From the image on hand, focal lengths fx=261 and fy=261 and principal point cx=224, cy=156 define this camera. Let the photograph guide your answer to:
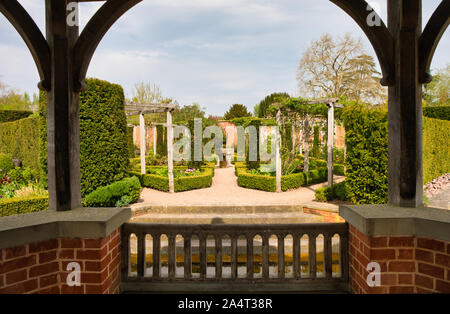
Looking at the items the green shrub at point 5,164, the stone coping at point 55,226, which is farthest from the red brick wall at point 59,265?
the green shrub at point 5,164

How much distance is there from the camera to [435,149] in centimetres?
960

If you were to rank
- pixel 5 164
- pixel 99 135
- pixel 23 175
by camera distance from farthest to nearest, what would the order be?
1. pixel 5 164
2. pixel 23 175
3. pixel 99 135

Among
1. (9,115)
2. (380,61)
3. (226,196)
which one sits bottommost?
(226,196)

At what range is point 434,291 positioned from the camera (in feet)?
6.46

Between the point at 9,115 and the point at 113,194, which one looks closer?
the point at 113,194

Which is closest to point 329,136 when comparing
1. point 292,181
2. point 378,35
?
point 292,181

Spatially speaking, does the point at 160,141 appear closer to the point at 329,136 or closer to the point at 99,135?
the point at 99,135

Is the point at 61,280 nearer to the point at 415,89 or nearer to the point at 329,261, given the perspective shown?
the point at 329,261

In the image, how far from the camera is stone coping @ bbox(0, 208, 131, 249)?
184cm

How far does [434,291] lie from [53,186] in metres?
3.18

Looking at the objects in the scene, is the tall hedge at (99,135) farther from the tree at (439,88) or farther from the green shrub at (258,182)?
the tree at (439,88)

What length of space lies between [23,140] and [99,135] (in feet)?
26.1

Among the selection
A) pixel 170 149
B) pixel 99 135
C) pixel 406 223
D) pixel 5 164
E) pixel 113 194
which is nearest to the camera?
pixel 406 223

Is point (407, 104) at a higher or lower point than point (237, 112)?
lower
